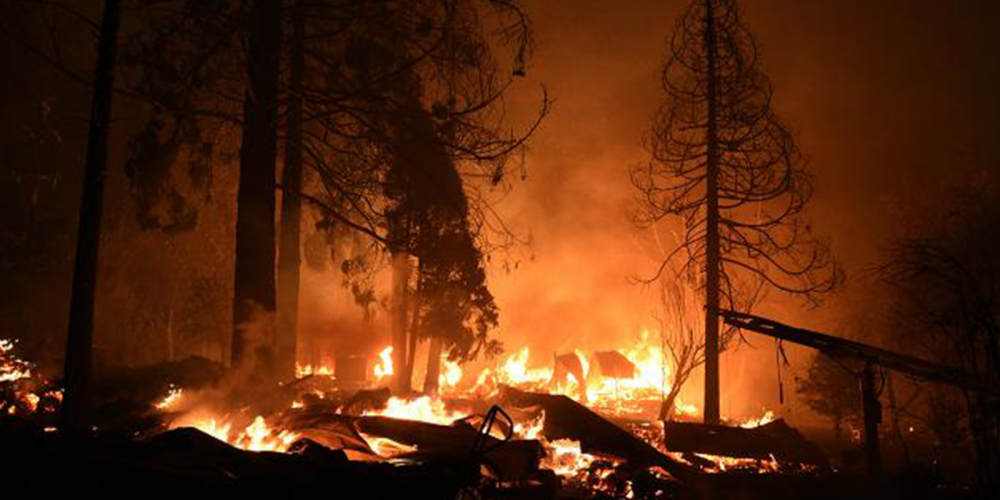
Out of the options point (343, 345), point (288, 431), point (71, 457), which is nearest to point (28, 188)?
point (343, 345)

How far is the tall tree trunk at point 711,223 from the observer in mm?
13507

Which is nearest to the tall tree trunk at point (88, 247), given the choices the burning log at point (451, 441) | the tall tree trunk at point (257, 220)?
the tall tree trunk at point (257, 220)

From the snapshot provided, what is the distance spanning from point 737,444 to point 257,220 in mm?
8697

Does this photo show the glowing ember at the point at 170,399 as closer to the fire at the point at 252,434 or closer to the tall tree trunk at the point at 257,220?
the tall tree trunk at the point at 257,220

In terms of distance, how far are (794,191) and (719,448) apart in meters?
7.05

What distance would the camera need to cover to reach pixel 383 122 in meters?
10.5

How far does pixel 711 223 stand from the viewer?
14008 mm

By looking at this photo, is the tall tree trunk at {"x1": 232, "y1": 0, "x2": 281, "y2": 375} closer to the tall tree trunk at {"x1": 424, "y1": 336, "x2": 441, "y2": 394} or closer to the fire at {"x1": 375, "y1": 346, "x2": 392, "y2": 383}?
the tall tree trunk at {"x1": 424, "y1": 336, "x2": 441, "y2": 394}

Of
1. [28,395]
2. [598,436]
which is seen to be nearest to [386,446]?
[598,436]

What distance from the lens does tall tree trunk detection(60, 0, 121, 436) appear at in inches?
260

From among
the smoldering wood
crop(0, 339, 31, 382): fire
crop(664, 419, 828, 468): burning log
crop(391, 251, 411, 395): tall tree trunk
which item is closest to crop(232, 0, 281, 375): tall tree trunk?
crop(0, 339, 31, 382): fire

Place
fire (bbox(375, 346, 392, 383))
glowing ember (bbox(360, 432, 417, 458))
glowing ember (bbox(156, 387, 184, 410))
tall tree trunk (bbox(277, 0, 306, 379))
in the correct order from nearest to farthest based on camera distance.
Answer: glowing ember (bbox(360, 432, 417, 458))
glowing ember (bbox(156, 387, 184, 410))
tall tree trunk (bbox(277, 0, 306, 379))
fire (bbox(375, 346, 392, 383))

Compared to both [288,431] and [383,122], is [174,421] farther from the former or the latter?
[383,122]

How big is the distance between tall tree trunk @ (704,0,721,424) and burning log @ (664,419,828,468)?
346 centimetres
